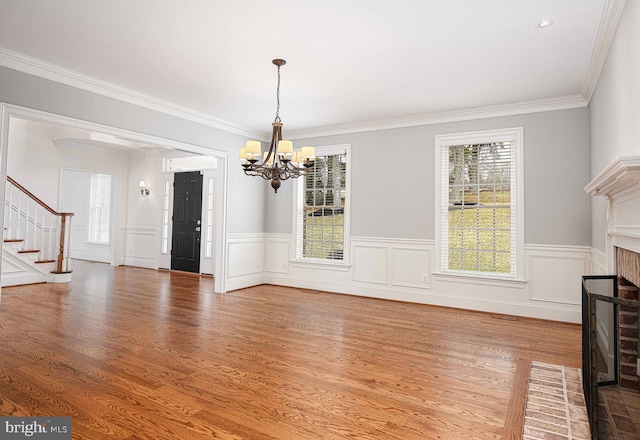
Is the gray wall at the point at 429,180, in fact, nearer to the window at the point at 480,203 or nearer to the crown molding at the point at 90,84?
the window at the point at 480,203

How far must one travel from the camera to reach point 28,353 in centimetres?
315

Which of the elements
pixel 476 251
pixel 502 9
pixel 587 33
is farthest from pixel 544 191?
pixel 502 9

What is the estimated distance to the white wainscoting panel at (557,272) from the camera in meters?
4.54

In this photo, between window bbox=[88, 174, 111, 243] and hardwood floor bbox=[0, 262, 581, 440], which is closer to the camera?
hardwood floor bbox=[0, 262, 581, 440]

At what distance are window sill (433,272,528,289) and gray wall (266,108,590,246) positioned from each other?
554 millimetres

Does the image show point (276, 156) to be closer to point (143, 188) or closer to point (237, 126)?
point (237, 126)

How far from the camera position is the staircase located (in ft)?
20.8

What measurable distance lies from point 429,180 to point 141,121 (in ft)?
13.1

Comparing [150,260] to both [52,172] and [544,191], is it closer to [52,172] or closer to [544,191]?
[52,172]

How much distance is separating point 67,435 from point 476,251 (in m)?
4.84

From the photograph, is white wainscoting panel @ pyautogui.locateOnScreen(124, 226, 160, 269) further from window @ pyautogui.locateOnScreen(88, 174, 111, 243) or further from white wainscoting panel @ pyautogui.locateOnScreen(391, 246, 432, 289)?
white wainscoting panel @ pyautogui.locateOnScreen(391, 246, 432, 289)

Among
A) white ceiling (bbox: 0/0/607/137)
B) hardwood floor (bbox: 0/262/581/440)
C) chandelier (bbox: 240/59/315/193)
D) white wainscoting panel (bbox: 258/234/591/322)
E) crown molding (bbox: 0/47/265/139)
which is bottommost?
hardwood floor (bbox: 0/262/581/440)

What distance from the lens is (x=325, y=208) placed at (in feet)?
21.1

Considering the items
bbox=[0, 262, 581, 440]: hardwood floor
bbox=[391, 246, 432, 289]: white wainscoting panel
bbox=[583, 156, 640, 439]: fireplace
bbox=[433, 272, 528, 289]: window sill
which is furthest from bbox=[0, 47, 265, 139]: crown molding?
bbox=[583, 156, 640, 439]: fireplace
